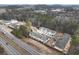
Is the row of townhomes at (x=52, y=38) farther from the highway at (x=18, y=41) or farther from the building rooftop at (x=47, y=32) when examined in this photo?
the highway at (x=18, y=41)

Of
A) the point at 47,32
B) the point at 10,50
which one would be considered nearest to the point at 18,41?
the point at 10,50

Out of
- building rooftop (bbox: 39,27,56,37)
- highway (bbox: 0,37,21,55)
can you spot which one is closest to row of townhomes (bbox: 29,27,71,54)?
building rooftop (bbox: 39,27,56,37)

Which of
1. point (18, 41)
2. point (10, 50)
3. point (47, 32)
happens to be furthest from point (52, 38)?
point (10, 50)

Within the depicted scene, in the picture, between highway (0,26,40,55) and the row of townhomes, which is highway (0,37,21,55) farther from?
the row of townhomes

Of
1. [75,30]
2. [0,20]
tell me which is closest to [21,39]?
[0,20]

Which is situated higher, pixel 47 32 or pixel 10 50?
pixel 47 32

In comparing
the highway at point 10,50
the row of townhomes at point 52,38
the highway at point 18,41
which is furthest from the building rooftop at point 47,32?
the highway at point 10,50

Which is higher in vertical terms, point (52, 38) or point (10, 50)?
point (52, 38)

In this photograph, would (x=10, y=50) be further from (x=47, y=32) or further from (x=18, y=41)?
(x=47, y=32)
